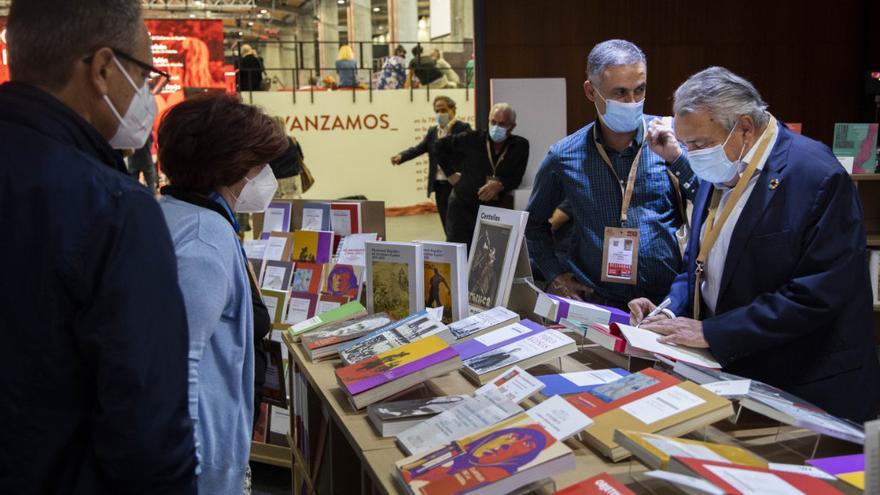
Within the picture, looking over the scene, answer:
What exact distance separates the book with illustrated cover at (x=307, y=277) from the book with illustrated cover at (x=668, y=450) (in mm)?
2297

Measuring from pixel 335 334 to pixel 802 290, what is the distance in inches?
52.8

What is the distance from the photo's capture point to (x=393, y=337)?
215cm

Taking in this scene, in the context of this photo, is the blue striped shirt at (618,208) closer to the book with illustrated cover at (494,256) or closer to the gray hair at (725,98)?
the book with illustrated cover at (494,256)

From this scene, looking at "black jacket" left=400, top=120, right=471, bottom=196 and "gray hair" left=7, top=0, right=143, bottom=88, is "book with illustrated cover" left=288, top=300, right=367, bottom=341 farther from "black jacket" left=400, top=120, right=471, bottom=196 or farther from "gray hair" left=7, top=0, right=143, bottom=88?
"black jacket" left=400, top=120, right=471, bottom=196

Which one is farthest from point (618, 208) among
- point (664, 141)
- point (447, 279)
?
point (447, 279)

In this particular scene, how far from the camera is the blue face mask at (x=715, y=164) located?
2.08 m

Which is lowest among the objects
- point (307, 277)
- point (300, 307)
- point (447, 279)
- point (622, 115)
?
point (300, 307)

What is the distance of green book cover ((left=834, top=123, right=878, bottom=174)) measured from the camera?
5.05 metres

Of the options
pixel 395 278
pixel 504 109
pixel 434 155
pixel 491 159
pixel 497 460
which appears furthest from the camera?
pixel 434 155

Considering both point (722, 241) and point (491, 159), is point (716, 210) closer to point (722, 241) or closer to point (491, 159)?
point (722, 241)

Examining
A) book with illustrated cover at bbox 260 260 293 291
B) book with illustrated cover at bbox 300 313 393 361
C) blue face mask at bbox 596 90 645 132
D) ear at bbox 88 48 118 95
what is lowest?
book with illustrated cover at bbox 260 260 293 291

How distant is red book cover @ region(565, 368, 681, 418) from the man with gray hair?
1.10 ft

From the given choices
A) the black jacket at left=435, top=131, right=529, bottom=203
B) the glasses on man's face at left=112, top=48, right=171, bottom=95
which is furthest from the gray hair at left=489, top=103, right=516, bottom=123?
the glasses on man's face at left=112, top=48, right=171, bottom=95

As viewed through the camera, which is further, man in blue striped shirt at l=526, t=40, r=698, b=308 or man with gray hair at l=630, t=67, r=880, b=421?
man in blue striped shirt at l=526, t=40, r=698, b=308
